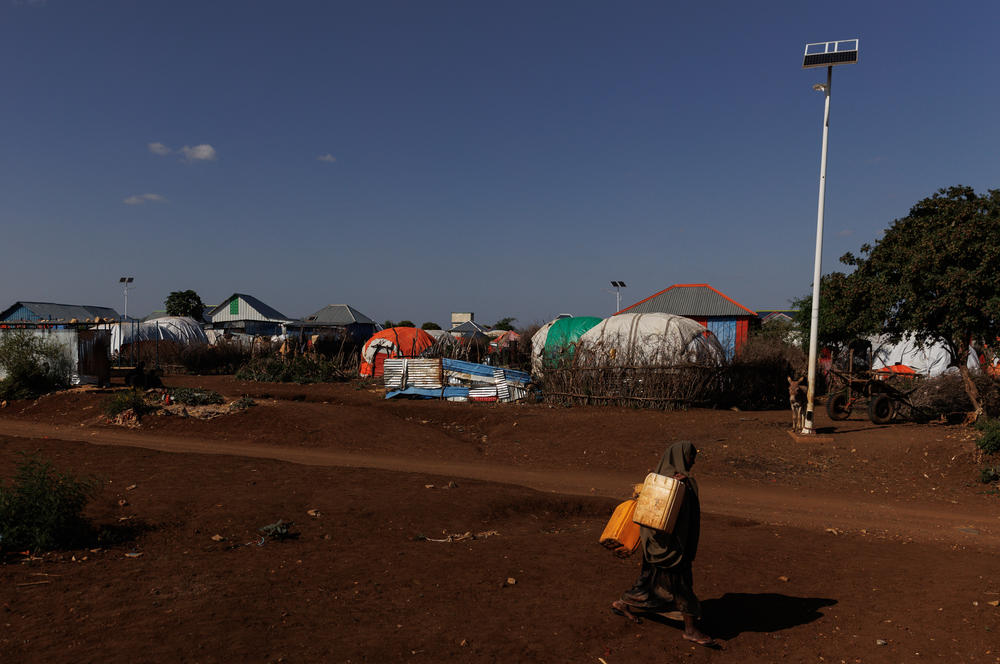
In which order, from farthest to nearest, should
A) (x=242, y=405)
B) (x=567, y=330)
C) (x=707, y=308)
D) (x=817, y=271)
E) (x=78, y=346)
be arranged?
(x=707, y=308) < (x=567, y=330) < (x=78, y=346) < (x=242, y=405) < (x=817, y=271)

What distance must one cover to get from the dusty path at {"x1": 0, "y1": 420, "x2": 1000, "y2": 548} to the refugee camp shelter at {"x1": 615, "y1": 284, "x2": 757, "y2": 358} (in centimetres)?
2510

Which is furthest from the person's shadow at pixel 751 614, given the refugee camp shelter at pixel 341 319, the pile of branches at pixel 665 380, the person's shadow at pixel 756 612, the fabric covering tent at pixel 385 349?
the refugee camp shelter at pixel 341 319

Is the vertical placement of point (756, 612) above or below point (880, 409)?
below

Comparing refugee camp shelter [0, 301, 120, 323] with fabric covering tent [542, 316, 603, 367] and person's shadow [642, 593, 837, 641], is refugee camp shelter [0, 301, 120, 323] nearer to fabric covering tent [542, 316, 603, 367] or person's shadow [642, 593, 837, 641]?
fabric covering tent [542, 316, 603, 367]

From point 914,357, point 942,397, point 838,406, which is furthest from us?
point 914,357

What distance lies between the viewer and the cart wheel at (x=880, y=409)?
1536cm

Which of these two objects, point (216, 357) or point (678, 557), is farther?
point (216, 357)

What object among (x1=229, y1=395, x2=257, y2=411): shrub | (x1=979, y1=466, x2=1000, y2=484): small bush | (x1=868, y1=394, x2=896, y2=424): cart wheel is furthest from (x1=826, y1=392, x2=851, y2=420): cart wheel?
(x1=229, y1=395, x2=257, y2=411): shrub

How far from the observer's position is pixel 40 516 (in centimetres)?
655

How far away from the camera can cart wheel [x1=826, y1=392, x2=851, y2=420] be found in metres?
16.1

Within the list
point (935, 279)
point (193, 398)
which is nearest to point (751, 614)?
point (935, 279)

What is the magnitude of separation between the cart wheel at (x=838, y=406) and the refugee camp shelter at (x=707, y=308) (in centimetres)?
1921

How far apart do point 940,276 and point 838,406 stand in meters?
3.98

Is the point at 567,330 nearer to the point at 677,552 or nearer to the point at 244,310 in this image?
the point at 677,552
